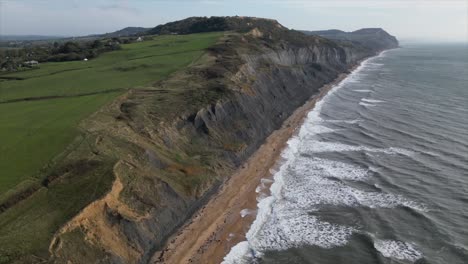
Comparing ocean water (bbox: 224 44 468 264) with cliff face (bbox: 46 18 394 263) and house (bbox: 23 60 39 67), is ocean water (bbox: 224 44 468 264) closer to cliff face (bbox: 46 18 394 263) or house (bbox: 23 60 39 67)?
cliff face (bbox: 46 18 394 263)

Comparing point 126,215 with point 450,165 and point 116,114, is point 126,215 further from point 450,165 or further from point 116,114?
point 450,165

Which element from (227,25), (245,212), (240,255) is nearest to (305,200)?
(245,212)

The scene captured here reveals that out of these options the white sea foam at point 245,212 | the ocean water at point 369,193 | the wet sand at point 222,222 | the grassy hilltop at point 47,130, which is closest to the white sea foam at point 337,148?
the ocean water at point 369,193

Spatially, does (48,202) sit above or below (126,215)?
above

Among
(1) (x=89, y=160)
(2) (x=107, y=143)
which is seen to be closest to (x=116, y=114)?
(2) (x=107, y=143)

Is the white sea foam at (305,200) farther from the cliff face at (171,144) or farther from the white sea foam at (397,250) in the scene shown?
the cliff face at (171,144)

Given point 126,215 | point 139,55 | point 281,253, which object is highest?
point 139,55
